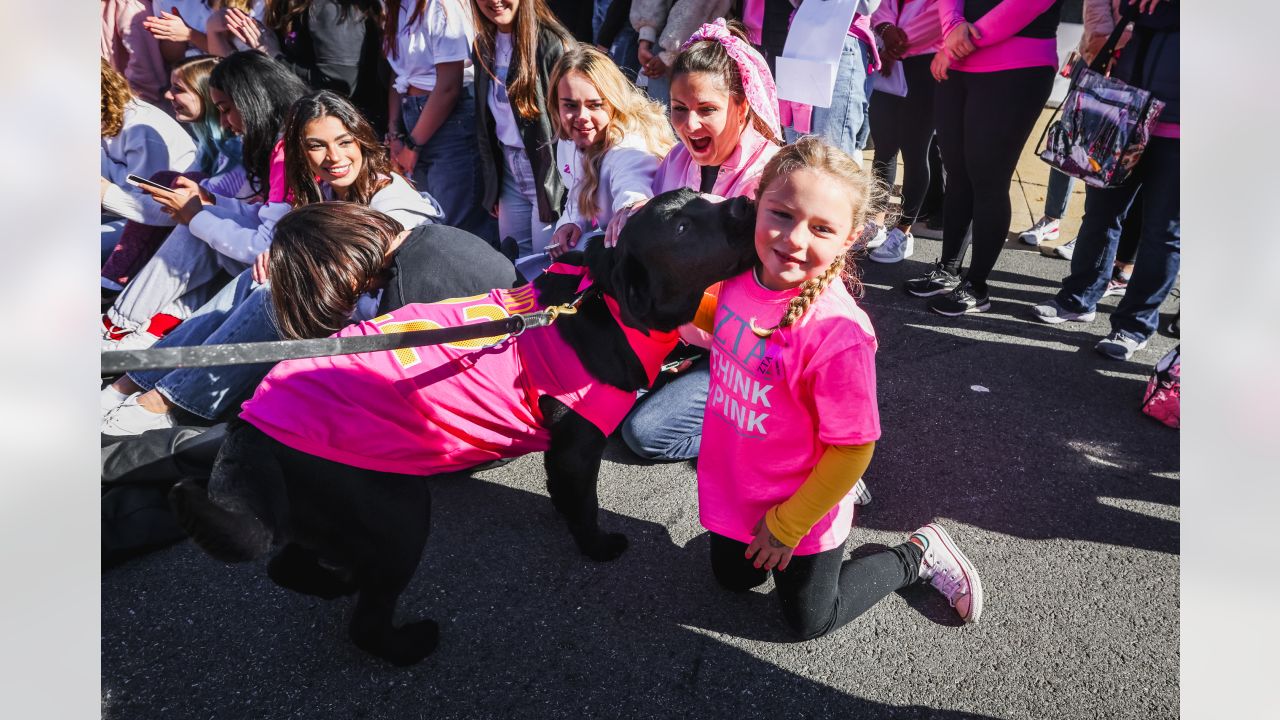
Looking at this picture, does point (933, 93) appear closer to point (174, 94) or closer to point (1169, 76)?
point (1169, 76)

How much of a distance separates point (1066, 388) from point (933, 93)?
72.0 inches

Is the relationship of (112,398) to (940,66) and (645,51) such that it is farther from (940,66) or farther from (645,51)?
(940,66)

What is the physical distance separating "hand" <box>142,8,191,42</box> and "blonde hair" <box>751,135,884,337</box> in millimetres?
5136

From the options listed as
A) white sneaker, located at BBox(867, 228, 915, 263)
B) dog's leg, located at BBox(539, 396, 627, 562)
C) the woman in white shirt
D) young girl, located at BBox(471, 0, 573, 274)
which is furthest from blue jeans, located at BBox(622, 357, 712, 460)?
white sneaker, located at BBox(867, 228, 915, 263)

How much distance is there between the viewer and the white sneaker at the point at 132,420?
2795 millimetres

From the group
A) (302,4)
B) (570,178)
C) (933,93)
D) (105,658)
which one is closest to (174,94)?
(302,4)

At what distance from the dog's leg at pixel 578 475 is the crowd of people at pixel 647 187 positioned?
1.02ft

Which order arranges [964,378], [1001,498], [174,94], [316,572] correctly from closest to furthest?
[316,572]
[1001,498]
[964,378]
[174,94]

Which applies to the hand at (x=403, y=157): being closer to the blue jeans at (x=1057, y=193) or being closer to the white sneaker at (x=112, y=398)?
the white sneaker at (x=112, y=398)

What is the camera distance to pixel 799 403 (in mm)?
1747

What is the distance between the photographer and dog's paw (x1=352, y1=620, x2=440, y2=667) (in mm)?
1982

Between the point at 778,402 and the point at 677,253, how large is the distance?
1.35ft

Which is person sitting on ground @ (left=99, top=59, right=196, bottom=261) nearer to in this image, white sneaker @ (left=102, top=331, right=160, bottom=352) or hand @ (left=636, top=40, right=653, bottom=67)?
white sneaker @ (left=102, top=331, right=160, bottom=352)

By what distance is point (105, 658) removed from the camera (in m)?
2.09
